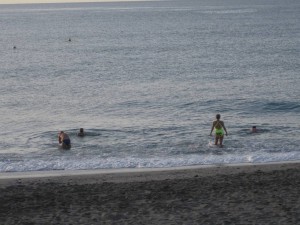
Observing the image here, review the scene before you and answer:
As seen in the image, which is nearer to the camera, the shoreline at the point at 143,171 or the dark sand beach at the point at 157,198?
the dark sand beach at the point at 157,198

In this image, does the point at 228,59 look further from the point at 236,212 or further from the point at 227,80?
the point at 236,212

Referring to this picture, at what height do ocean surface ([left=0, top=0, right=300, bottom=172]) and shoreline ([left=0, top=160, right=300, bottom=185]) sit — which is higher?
ocean surface ([left=0, top=0, right=300, bottom=172])

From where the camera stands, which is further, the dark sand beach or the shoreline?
the shoreline

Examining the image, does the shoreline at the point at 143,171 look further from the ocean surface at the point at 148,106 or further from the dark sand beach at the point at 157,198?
the ocean surface at the point at 148,106

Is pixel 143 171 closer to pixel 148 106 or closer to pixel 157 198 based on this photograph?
pixel 157 198

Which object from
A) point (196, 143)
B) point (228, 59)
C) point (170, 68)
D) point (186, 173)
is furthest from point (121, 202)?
point (228, 59)

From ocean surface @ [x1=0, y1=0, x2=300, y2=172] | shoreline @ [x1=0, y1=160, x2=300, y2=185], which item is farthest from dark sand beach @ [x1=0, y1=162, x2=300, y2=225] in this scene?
ocean surface @ [x1=0, y1=0, x2=300, y2=172]

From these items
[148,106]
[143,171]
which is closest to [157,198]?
[143,171]

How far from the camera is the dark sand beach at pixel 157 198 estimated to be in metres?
12.8

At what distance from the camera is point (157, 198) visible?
14.3 meters

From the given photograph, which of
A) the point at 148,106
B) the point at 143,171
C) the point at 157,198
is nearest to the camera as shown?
the point at 157,198

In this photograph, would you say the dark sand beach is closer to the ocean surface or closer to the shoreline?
the shoreline

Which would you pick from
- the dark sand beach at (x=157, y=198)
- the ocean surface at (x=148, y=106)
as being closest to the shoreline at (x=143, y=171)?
the dark sand beach at (x=157, y=198)

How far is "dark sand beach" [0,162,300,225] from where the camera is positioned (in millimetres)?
12844
